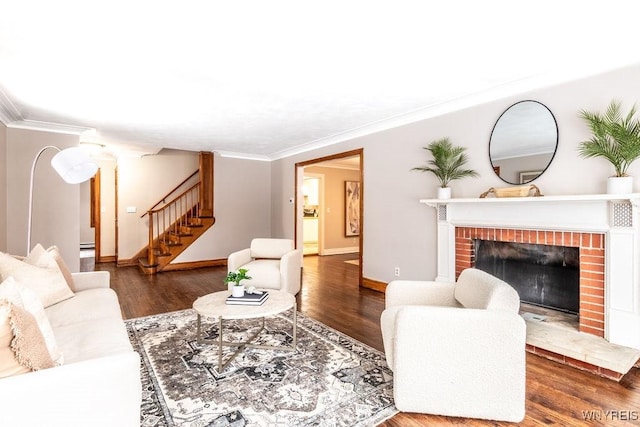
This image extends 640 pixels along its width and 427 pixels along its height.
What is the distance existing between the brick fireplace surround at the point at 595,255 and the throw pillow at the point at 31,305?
3073mm

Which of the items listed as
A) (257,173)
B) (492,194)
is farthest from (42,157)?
(492,194)

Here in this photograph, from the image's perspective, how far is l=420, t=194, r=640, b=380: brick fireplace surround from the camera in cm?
240

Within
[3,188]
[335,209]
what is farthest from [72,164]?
[335,209]

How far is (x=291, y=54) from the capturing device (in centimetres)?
245

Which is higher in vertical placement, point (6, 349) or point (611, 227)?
point (611, 227)

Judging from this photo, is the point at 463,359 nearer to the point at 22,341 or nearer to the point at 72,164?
the point at 22,341

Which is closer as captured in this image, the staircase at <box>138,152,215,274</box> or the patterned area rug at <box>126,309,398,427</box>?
the patterned area rug at <box>126,309,398,427</box>

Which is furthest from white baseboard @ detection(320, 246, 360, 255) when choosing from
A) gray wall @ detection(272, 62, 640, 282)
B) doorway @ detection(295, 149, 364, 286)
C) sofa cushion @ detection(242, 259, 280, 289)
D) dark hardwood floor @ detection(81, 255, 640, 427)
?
sofa cushion @ detection(242, 259, 280, 289)

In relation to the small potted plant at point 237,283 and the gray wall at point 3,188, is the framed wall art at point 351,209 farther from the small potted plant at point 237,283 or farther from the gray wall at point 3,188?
the gray wall at point 3,188

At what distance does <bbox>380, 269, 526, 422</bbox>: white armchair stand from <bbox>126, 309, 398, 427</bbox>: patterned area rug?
0.24 meters

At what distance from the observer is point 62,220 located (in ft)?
15.4

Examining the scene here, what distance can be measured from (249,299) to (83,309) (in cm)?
114

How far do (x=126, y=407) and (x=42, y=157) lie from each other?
4690 millimetres

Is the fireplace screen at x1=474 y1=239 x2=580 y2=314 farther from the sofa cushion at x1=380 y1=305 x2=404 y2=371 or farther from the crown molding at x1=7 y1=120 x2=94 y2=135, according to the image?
the crown molding at x1=7 y1=120 x2=94 y2=135
